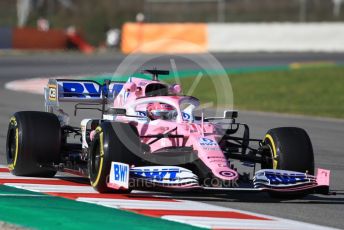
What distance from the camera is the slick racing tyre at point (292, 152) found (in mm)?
11094

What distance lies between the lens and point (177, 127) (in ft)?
36.0

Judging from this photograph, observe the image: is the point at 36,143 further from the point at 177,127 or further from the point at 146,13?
the point at 146,13

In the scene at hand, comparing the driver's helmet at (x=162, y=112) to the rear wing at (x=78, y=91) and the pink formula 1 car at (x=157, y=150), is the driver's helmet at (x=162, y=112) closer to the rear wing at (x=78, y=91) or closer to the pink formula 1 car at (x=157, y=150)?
the pink formula 1 car at (x=157, y=150)

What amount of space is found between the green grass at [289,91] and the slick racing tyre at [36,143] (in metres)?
14.2

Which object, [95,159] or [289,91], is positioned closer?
[95,159]

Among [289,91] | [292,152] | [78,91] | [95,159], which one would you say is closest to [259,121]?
[289,91]

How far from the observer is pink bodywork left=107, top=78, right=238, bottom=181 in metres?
10.4

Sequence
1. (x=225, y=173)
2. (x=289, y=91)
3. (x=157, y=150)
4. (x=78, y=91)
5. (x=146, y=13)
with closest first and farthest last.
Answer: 1. (x=225, y=173)
2. (x=157, y=150)
3. (x=78, y=91)
4. (x=289, y=91)
5. (x=146, y=13)

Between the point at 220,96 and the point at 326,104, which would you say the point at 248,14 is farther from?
the point at 220,96

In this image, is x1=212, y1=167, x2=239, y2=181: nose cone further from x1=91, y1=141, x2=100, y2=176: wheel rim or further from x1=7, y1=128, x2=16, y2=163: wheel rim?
x1=7, y1=128, x2=16, y2=163: wheel rim

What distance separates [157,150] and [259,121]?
11235 millimetres

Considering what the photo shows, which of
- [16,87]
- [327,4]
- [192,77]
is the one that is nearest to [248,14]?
[327,4]

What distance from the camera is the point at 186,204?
10.1 m

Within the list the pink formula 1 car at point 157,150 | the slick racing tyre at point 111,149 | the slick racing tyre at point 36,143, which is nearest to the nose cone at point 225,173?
the pink formula 1 car at point 157,150
